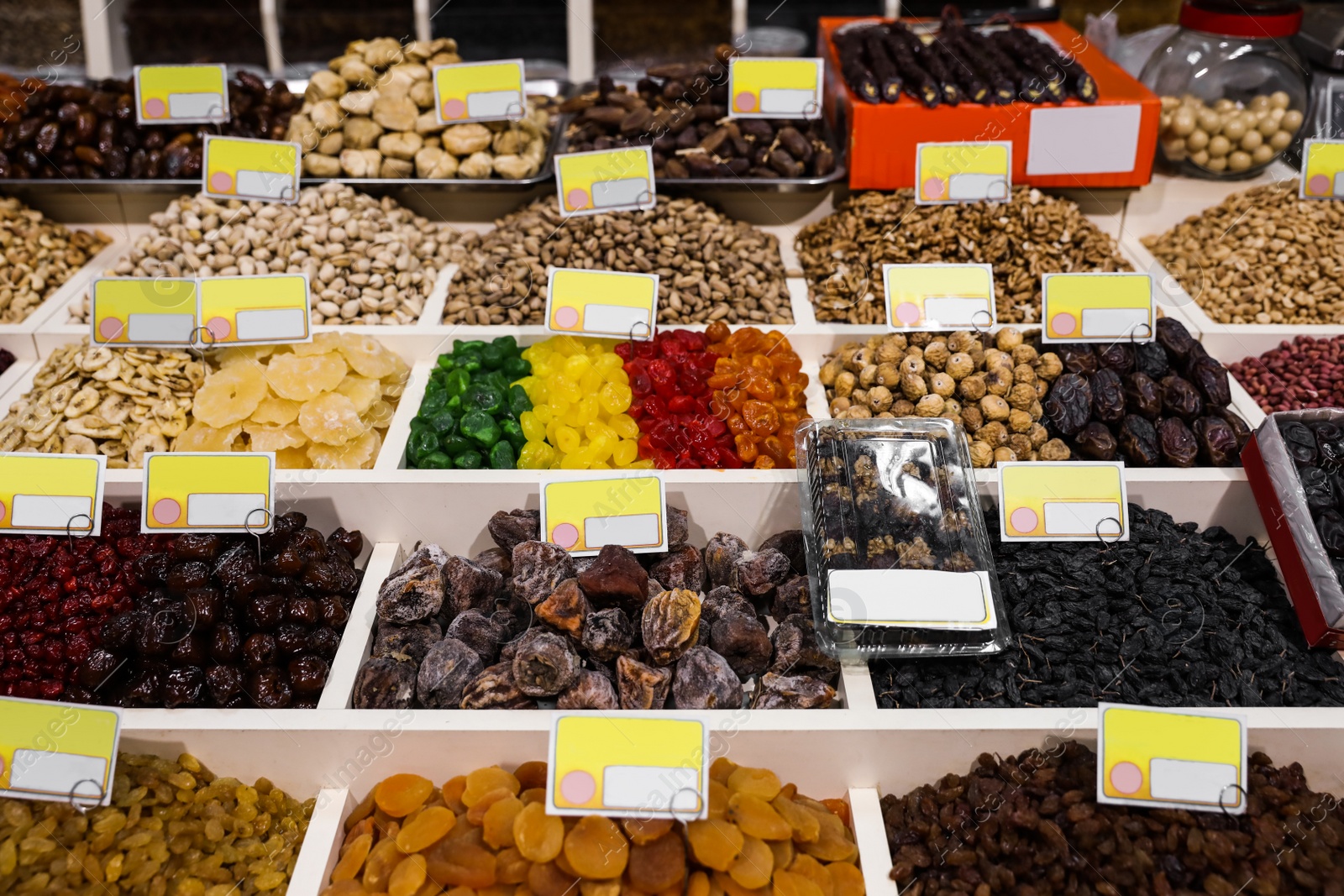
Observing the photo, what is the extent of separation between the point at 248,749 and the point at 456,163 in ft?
5.90

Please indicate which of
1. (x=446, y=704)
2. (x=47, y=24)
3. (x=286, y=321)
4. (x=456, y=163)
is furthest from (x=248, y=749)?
(x=47, y=24)

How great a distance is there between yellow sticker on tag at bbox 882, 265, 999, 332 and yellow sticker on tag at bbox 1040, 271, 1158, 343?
0.14m

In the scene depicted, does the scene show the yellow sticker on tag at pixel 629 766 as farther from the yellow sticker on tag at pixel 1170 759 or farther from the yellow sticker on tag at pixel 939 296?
the yellow sticker on tag at pixel 939 296

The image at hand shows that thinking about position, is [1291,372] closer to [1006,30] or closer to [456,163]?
[1006,30]

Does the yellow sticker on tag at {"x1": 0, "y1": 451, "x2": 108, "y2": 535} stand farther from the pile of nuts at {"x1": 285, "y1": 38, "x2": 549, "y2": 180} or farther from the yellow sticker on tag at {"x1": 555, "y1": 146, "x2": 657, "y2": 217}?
the yellow sticker on tag at {"x1": 555, "y1": 146, "x2": 657, "y2": 217}

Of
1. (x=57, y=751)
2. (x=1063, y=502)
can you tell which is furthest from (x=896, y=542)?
(x=57, y=751)

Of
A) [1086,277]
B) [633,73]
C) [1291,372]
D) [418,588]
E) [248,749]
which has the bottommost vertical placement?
[248,749]

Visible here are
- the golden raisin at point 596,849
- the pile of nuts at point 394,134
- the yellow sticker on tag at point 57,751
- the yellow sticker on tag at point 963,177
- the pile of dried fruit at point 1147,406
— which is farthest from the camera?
the pile of nuts at point 394,134

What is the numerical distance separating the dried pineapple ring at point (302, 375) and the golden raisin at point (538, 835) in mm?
1094

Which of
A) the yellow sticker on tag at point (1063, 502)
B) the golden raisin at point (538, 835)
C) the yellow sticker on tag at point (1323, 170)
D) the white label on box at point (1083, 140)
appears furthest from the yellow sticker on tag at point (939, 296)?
the golden raisin at point (538, 835)

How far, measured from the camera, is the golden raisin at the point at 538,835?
4.49 feet

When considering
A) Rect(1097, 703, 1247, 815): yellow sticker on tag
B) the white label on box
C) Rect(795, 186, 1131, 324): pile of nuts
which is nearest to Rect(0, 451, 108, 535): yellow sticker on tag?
Rect(795, 186, 1131, 324): pile of nuts

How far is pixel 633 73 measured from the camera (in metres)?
3.35

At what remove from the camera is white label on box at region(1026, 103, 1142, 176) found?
2.63 metres
